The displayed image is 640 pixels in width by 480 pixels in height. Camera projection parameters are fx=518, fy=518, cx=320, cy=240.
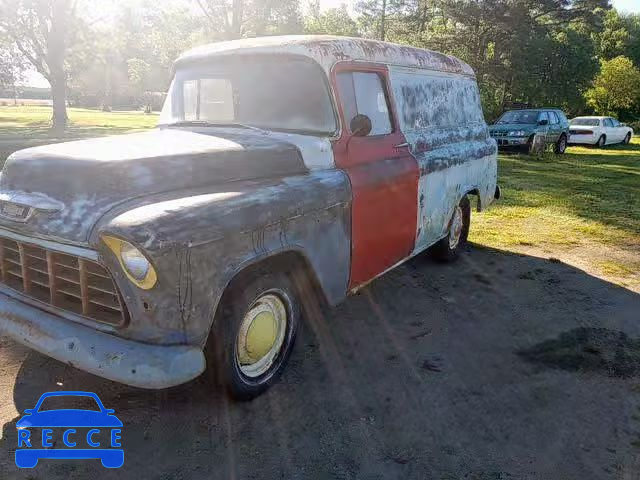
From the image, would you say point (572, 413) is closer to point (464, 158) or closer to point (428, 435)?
point (428, 435)

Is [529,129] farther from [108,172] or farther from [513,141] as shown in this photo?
[108,172]

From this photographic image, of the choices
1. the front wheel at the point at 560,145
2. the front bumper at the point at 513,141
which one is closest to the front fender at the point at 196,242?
the front bumper at the point at 513,141

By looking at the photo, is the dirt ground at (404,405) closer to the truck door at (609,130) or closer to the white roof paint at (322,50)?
the white roof paint at (322,50)

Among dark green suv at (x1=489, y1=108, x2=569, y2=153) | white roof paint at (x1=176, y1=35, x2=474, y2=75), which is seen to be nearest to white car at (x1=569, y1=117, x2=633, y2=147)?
dark green suv at (x1=489, y1=108, x2=569, y2=153)

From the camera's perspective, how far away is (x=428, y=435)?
9.37 feet

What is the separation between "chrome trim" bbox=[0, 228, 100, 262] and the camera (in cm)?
249

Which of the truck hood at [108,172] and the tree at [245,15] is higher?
the tree at [245,15]

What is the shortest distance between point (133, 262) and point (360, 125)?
188 cm

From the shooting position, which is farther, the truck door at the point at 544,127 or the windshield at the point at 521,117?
the windshield at the point at 521,117

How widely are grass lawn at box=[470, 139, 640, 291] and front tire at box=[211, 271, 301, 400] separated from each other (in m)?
3.88

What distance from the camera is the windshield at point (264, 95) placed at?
11.9 feet

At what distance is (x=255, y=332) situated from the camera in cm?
305

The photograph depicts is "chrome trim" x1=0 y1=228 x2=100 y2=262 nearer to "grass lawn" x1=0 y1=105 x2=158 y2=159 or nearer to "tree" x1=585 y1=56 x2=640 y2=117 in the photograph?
"grass lawn" x1=0 y1=105 x2=158 y2=159

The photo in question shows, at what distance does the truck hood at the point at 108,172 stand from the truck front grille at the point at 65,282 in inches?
5.6
